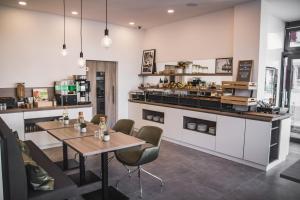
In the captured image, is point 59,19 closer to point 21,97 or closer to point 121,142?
point 21,97

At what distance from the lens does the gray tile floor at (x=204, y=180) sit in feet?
10.2

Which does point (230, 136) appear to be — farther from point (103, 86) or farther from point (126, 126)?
point (103, 86)

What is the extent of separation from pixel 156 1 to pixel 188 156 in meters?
3.10

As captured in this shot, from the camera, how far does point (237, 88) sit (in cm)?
428

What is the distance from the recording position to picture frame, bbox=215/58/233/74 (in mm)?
4860

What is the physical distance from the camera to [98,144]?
9.12 feet

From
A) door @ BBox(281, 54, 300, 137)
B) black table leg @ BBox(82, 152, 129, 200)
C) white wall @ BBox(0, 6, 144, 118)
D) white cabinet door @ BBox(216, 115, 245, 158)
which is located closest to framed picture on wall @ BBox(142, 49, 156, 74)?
white wall @ BBox(0, 6, 144, 118)

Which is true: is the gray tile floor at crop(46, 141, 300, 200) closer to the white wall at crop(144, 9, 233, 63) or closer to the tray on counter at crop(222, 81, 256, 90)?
the tray on counter at crop(222, 81, 256, 90)

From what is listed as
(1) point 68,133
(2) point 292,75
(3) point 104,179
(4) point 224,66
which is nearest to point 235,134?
(4) point 224,66

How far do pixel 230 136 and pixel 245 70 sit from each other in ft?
4.22

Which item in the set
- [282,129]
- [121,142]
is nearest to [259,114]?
[282,129]

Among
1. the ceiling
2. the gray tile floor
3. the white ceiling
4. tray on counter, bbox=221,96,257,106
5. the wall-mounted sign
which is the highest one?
the ceiling

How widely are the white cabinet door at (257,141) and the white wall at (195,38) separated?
1.69 m

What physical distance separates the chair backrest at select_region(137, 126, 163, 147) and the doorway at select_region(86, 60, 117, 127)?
2.96 meters
